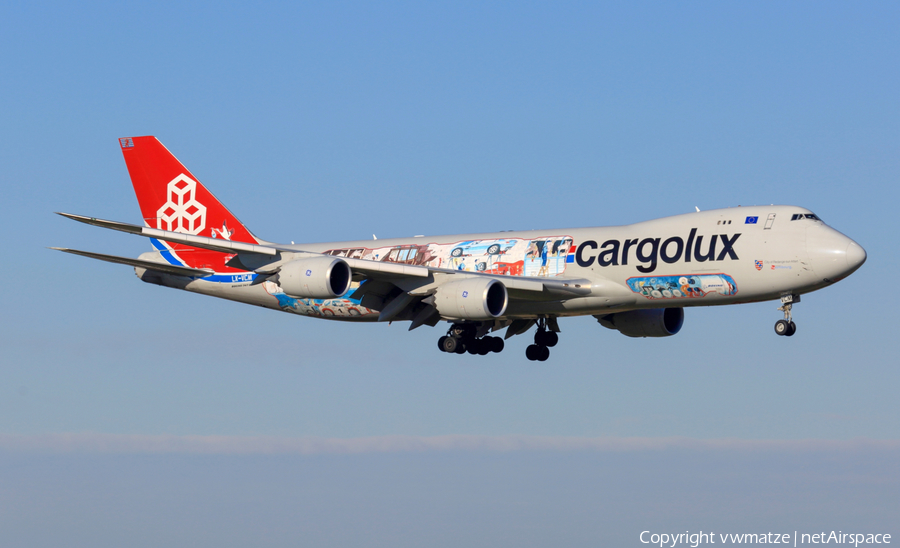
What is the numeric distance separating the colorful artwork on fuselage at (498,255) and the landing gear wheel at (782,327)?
7352 mm

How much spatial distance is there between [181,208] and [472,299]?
590 inches

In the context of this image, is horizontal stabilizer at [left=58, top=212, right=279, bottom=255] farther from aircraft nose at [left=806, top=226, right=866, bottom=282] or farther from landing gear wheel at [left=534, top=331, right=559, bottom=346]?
aircraft nose at [left=806, top=226, right=866, bottom=282]

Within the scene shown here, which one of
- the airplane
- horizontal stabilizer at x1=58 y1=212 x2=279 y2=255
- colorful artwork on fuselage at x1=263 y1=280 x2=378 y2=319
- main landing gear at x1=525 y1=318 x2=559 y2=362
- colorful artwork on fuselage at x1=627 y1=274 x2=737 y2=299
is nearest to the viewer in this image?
Result: horizontal stabilizer at x1=58 y1=212 x2=279 y2=255

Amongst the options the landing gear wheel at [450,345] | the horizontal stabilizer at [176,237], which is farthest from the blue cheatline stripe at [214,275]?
the landing gear wheel at [450,345]

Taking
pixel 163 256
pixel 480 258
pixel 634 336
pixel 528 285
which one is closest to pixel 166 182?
pixel 163 256

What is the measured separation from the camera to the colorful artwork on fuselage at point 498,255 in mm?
37344

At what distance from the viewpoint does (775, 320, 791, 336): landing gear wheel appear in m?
33.4

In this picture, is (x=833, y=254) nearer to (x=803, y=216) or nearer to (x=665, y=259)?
(x=803, y=216)

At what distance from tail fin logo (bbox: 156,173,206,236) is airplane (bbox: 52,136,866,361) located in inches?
2.3

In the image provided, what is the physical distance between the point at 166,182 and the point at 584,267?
18011 millimetres

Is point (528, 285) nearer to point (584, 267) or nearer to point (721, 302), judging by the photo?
point (584, 267)

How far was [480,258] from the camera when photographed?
3881cm

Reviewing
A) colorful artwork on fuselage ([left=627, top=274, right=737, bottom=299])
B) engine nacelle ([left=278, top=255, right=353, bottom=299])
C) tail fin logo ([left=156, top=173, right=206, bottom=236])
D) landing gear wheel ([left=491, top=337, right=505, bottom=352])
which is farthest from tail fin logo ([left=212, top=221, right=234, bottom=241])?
colorful artwork on fuselage ([left=627, top=274, right=737, bottom=299])

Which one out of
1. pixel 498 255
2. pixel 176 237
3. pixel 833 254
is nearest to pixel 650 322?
pixel 498 255
